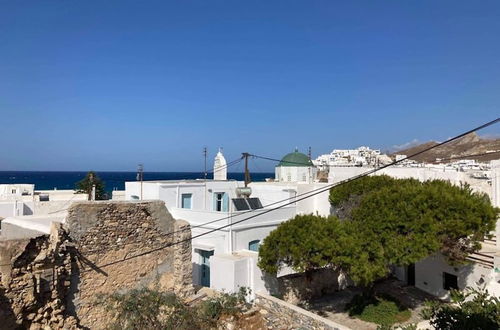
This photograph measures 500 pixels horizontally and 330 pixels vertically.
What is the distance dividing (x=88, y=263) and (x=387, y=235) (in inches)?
413

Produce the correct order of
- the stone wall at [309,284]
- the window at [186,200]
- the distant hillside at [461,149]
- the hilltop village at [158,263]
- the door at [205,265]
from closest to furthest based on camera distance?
the hilltop village at [158,263]
the stone wall at [309,284]
the door at [205,265]
the window at [186,200]
the distant hillside at [461,149]

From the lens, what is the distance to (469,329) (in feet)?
21.3

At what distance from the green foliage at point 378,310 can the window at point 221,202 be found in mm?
11180

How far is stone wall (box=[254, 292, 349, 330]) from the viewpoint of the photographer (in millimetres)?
12742

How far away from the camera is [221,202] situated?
25312mm

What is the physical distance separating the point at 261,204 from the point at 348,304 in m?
8.79

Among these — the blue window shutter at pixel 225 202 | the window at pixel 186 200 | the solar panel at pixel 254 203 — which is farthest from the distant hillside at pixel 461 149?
the window at pixel 186 200

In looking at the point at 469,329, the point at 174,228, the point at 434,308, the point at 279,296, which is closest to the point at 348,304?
the point at 279,296

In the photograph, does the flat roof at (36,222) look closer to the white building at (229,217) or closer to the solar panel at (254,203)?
the white building at (229,217)

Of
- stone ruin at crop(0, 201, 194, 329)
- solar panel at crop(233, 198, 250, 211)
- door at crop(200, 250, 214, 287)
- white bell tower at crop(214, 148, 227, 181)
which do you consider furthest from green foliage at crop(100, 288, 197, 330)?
white bell tower at crop(214, 148, 227, 181)

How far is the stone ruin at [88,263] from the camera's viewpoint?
1038 centimetres

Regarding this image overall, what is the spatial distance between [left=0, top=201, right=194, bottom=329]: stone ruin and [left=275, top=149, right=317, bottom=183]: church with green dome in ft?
62.9

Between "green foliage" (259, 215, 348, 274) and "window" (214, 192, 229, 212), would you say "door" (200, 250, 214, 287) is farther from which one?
"window" (214, 192, 229, 212)

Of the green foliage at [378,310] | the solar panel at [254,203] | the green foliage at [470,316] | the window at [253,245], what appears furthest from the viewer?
the solar panel at [254,203]
